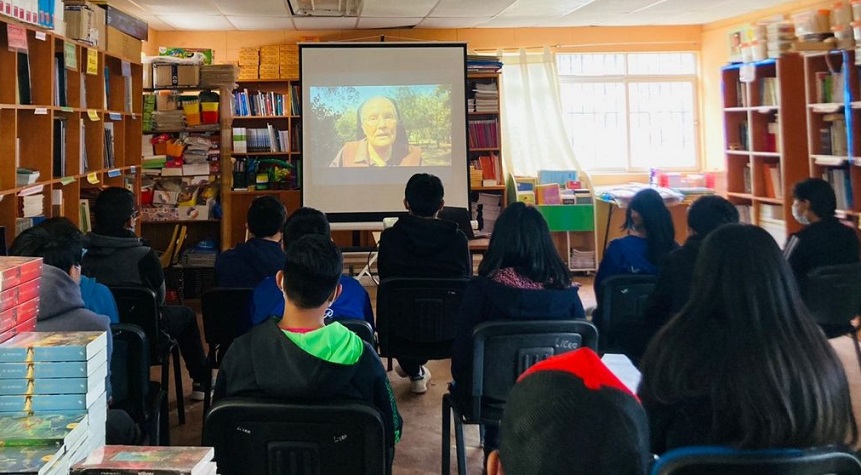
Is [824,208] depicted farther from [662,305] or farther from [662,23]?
[662,23]

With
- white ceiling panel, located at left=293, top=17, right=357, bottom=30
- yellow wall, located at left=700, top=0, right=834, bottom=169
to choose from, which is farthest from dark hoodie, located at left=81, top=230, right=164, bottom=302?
yellow wall, located at left=700, top=0, right=834, bottom=169

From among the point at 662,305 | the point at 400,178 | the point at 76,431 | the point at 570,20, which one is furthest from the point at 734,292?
the point at 570,20

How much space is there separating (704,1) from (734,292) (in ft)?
17.7

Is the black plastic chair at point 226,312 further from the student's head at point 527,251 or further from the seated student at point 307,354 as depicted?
the seated student at point 307,354

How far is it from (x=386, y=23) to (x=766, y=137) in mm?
3693

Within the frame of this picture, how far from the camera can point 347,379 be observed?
1.57m

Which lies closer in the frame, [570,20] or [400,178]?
[400,178]

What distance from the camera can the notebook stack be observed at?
1.35m

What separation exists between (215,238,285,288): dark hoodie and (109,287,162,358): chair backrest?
36 centimetres

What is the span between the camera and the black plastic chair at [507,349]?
2.15 m

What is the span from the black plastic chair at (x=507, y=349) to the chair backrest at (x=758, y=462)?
1.02 m

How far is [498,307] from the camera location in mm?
2275

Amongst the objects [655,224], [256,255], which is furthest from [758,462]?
[256,255]

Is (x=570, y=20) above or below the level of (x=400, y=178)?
above
